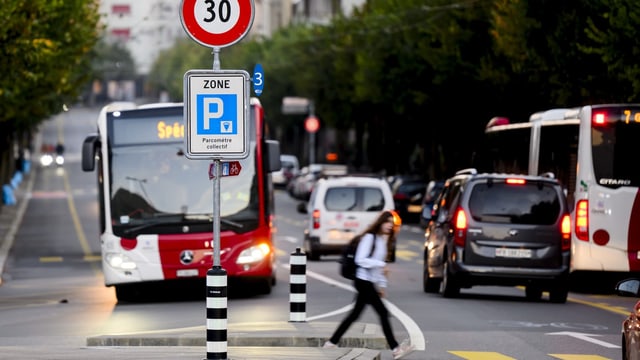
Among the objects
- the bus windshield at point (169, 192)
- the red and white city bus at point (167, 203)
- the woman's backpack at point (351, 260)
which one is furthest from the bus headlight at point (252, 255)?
the woman's backpack at point (351, 260)

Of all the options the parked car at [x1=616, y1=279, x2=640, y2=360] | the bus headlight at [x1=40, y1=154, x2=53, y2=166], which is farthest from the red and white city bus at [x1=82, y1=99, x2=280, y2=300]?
the bus headlight at [x1=40, y1=154, x2=53, y2=166]

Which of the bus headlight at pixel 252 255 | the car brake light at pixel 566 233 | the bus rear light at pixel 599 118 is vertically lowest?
the bus headlight at pixel 252 255

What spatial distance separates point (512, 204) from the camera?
2525 cm

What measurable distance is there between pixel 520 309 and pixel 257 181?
14.2 ft

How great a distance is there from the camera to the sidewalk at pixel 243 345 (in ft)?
52.2

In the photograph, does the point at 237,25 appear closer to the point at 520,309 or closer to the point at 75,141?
the point at 520,309

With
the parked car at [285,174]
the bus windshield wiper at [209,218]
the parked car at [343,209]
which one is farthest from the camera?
the parked car at [285,174]

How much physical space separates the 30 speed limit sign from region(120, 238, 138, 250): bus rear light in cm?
1138

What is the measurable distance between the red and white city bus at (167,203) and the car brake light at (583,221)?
18.5 ft

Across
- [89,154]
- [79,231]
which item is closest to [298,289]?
[89,154]

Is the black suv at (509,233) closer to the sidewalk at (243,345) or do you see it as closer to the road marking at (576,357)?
the sidewalk at (243,345)

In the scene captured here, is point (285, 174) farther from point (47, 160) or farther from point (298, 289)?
point (298, 289)

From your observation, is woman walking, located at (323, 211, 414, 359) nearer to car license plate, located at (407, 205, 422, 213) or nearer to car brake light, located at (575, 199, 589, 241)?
car brake light, located at (575, 199, 589, 241)

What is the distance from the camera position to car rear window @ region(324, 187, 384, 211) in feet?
124
